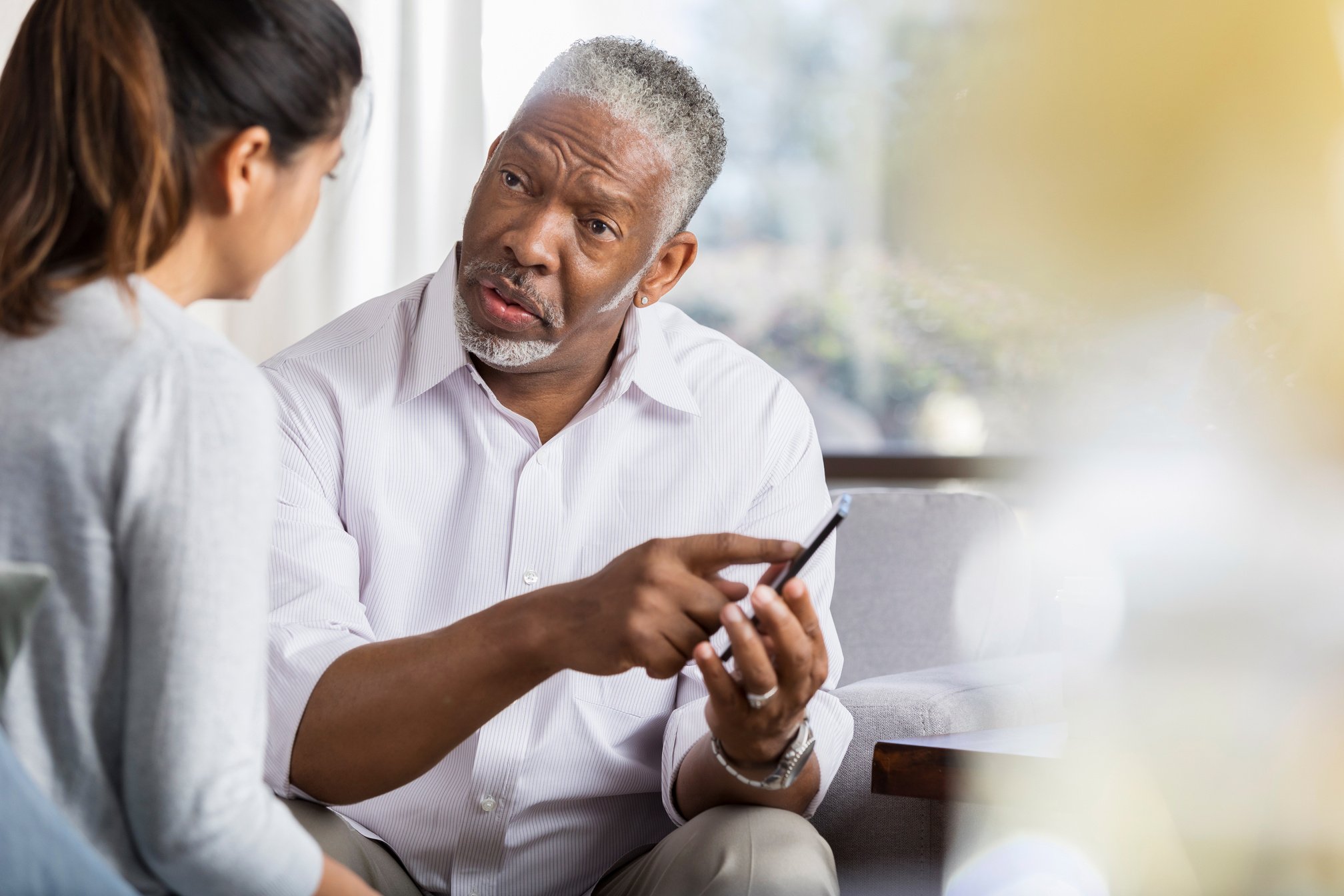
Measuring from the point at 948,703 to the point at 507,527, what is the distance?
534mm

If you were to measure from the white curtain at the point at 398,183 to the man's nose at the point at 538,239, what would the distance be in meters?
1.14

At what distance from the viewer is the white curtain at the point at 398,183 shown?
7.84 ft

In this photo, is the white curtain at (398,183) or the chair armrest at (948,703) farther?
the white curtain at (398,183)

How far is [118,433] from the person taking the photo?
0.67 metres

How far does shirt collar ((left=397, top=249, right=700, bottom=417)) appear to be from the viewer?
1.33 m

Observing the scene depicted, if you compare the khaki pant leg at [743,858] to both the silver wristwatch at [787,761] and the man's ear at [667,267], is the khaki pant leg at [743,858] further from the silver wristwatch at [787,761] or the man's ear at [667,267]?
the man's ear at [667,267]

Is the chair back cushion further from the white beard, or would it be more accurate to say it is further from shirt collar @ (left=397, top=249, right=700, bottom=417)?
the white beard

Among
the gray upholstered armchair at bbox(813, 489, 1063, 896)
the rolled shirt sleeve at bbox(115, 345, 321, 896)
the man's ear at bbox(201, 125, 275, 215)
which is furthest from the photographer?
the gray upholstered armchair at bbox(813, 489, 1063, 896)

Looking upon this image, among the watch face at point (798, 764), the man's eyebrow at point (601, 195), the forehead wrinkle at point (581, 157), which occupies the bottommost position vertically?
the watch face at point (798, 764)

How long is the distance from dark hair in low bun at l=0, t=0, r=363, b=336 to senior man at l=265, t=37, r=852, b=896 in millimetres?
423

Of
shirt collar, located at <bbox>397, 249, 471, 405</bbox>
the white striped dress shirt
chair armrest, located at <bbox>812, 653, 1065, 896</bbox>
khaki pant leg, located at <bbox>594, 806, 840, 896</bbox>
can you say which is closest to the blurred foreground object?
chair armrest, located at <bbox>812, 653, 1065, 896</bbox>

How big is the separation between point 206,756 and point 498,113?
1.96m

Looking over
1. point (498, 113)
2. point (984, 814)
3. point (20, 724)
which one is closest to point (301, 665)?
point (20, 724)

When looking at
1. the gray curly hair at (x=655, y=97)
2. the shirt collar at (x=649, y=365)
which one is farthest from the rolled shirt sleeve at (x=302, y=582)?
the gray curly hair at (x=655, y=97)
